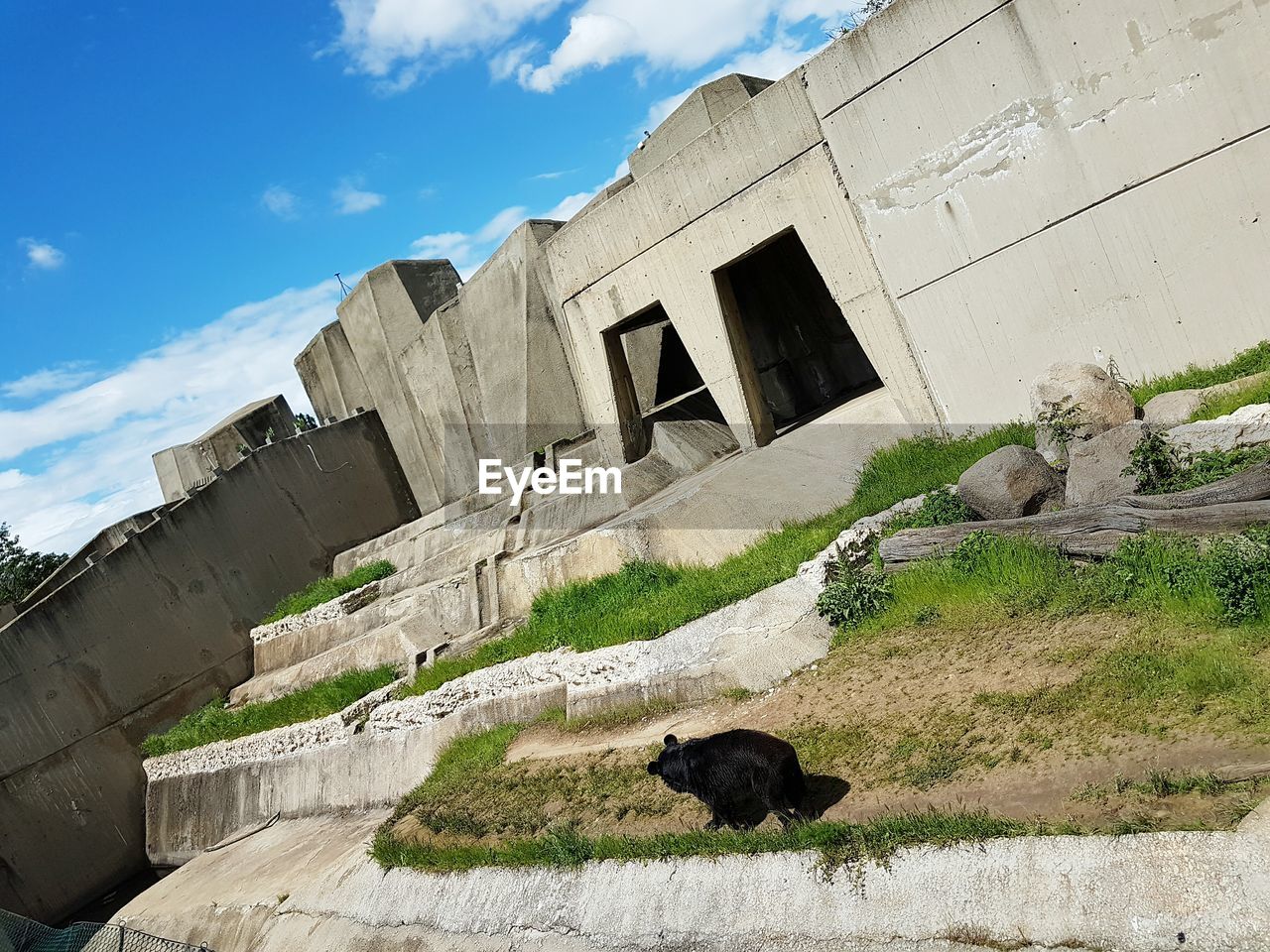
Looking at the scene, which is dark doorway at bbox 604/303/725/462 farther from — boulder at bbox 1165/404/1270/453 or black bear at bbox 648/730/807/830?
black bear at bbox 648/730/807/830

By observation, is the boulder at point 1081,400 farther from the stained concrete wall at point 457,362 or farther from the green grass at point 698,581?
the stained concrete wall at point 457,362

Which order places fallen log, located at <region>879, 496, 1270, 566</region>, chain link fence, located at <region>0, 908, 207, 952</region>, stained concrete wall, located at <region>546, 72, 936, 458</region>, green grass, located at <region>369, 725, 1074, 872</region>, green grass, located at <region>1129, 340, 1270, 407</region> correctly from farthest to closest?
stained concrete wall, located at <region>546, 72, 936, 458</region>
chain link fence, located at <region>0, 908, 207, 952</region>
green grass, located at <region>1129, 340, 1270, 407</region>
fallen log, located at <region>879, 496, 1270, 566</region>
green grass, located at <region>369, 725, 1074, 872</region>

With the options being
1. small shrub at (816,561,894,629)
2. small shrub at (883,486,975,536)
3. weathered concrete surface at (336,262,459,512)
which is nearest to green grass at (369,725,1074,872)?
small shrub at (816,561,894,629)

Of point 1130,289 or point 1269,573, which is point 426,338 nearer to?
point 1130,289

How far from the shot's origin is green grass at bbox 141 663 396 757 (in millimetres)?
12211

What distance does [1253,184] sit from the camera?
26.4ft

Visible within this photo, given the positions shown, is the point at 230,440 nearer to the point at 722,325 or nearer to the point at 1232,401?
the point at 722,325

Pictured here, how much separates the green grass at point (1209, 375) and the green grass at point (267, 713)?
28.5ft

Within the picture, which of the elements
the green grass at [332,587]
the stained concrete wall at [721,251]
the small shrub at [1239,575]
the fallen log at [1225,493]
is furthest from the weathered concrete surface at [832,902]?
the green grass at [332,587]

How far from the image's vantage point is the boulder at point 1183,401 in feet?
25.1

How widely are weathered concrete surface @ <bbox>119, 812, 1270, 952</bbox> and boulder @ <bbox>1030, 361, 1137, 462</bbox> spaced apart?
4.59 metres

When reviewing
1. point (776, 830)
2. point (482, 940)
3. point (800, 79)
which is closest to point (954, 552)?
point (776, 830)

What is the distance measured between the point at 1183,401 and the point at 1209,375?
0.71m

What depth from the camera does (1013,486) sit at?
746cm
